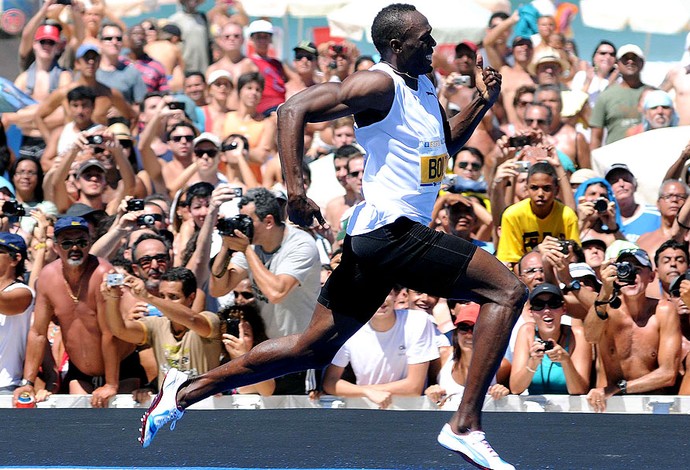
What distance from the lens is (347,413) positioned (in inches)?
252

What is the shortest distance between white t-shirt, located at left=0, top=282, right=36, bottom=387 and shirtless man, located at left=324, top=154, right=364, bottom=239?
227cm

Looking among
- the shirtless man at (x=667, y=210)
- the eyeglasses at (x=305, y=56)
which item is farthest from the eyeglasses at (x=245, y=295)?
the eyeglasses at (x=305, y=56)

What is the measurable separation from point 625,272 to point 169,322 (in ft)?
8.49

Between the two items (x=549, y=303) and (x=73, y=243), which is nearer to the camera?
(x=549, y=303)

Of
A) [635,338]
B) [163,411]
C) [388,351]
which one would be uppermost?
[163,411]

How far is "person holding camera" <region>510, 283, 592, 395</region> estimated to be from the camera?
22.3 feet

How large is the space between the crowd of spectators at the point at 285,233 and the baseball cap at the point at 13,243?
0.01 m

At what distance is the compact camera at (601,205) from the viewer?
7955 millimetres

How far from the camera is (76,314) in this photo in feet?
23.9

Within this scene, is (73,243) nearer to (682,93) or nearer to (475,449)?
(475,449)

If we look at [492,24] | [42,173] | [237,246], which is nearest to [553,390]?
[237,246]

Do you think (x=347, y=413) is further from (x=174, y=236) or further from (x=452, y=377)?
(x=174, y=236)

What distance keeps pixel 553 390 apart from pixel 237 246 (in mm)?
1958

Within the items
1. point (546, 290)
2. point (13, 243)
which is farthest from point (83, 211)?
point (546, 290)
